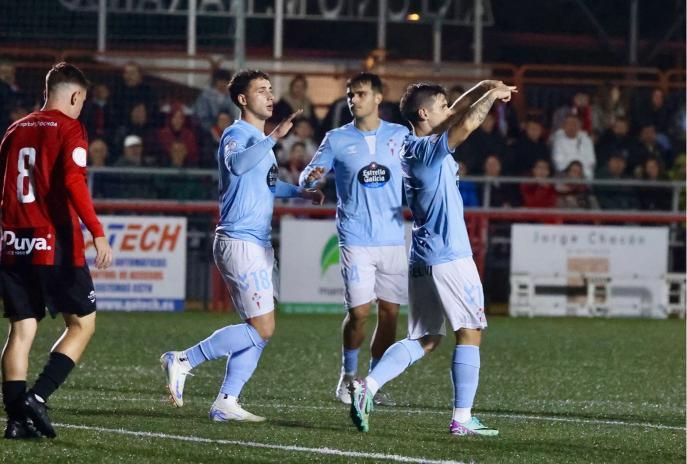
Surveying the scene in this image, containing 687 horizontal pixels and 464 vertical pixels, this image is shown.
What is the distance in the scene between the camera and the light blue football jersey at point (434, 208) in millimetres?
8312

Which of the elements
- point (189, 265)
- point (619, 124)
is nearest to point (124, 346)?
point (189, 265)

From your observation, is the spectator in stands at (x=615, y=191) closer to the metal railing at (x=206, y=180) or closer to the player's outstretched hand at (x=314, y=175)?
the metal railing at (x=206, y=180)

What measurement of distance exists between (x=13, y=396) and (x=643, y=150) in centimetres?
1374

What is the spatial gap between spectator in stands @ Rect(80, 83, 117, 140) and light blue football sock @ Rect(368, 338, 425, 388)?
34.2ft

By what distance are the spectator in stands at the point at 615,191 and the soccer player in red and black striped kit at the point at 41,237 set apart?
493 inches

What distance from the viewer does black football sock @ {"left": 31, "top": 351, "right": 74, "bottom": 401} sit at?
7.63 m

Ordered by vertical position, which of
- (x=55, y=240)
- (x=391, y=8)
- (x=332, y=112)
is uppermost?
(x=391, y=8)

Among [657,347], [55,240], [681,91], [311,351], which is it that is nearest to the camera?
[55,240]

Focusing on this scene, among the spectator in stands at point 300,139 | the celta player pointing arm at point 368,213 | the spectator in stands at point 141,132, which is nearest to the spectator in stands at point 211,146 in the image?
the spectator in stands at point 141,132

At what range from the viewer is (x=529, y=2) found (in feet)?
87.6

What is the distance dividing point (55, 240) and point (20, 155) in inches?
18.0

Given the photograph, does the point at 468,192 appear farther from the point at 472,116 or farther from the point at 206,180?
the point at 472,116

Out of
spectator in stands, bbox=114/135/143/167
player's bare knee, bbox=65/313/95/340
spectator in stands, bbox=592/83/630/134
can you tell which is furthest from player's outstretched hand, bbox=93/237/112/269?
spectator in stands, bbox=592/83/630/134

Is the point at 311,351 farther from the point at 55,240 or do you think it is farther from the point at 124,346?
the point at 55,240
